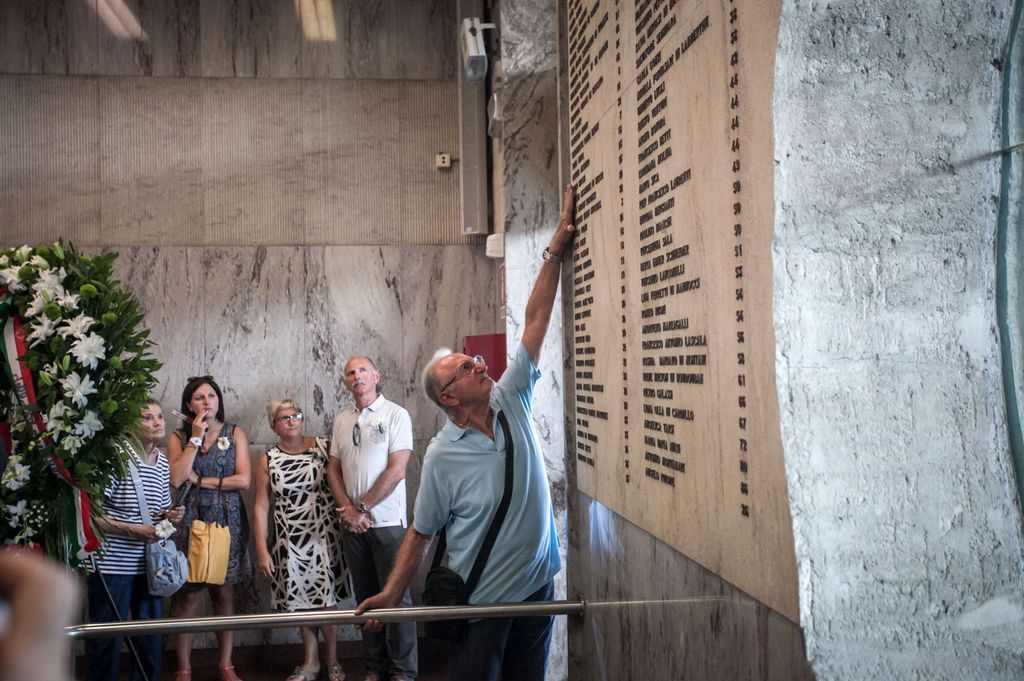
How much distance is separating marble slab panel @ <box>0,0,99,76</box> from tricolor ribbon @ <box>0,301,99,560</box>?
11.8 ft

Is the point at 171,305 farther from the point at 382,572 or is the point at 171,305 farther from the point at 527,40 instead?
the point at 527,40

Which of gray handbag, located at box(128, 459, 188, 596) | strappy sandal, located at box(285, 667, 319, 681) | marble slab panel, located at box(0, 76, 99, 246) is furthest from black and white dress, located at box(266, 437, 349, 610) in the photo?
marble slab panel, located at box(0, 76, 99, 246)

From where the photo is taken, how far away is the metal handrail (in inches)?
96.2

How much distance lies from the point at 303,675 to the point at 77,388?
9.35 ft

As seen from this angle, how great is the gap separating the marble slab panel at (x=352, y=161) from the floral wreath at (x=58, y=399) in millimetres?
3045

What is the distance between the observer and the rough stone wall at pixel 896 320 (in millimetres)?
1233

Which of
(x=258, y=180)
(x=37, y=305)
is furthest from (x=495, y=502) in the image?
(x=258, y=180)

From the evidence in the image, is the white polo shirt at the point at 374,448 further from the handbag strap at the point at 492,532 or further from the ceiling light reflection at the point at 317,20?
the ceiling light reflection at the point at 317,20

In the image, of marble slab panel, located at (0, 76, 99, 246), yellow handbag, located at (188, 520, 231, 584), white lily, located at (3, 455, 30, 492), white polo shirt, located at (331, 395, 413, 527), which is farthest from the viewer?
Result: marble slab panel, located at (0, 76, 99, 246)

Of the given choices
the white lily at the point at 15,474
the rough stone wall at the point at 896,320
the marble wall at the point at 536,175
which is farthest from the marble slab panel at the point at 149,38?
the rough stone wall at the point at 896,320

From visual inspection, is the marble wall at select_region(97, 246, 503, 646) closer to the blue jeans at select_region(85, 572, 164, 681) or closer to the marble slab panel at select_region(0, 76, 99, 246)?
the marble slab panel at select_region(0, 76, 99, 246)

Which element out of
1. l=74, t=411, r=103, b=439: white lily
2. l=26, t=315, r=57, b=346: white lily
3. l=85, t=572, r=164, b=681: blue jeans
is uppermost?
l=26, t=315, r=57, b=346: white lily

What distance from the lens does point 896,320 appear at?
127cm

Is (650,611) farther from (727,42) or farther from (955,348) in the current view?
(727,42)
